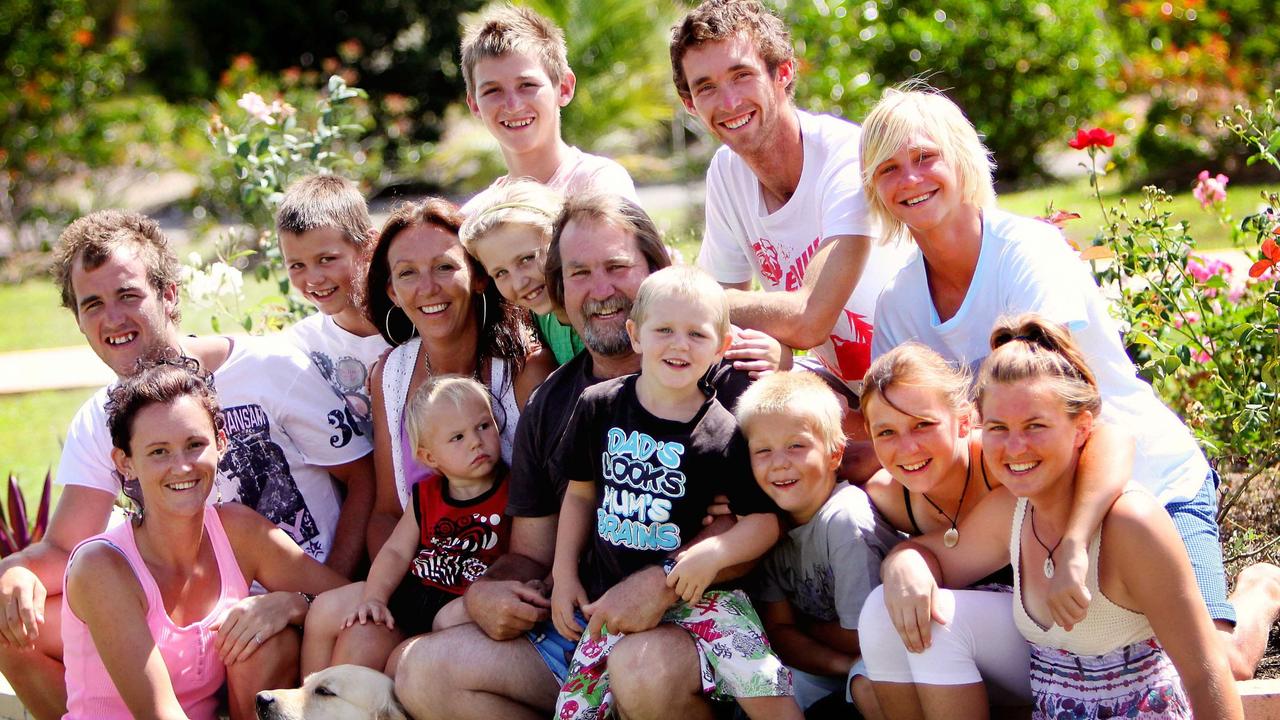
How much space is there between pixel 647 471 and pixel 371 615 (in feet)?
3.22

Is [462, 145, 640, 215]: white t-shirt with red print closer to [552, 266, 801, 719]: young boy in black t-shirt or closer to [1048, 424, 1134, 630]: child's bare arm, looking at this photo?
[552, 266, 801, 719]: young boy in black t-shirt

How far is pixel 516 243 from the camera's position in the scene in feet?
12.2

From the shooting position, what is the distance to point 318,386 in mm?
4184

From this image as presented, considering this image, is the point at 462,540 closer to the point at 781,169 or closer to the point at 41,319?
the point at 781,169

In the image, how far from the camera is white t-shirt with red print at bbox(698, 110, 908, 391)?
12.7 ft

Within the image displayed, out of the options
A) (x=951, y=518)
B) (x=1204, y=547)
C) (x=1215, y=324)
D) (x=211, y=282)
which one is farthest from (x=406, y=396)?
(x=1215, y=324)

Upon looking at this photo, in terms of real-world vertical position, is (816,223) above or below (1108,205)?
below

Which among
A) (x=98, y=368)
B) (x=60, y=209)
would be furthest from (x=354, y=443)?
(x=60, y=209)

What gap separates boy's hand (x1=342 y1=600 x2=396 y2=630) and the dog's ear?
236 millimetres

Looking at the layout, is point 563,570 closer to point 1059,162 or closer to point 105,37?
point 1059,162

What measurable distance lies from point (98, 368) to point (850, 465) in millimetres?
8166

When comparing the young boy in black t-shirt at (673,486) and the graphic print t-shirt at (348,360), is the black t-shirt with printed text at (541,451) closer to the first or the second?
the young boy in black t-shirt at (673,486)

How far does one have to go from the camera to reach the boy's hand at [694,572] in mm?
3100

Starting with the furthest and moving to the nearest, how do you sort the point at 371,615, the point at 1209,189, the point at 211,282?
the point at 211,282 < the point at 1209,189 < the point at 371,615
